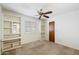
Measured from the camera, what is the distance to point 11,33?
6.29ft

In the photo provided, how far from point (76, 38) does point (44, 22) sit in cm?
90

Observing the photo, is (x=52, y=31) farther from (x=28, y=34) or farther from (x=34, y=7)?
(x=34, y=7)

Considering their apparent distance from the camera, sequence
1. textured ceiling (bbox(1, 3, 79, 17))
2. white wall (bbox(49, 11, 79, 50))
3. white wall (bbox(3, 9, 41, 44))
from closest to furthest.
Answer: textured ceiling (bbox(1, 3, 79, 17)) → white wall (bbox(3, 9, 41, 44)) → white wall (bbox(49, 11, 79, 50))

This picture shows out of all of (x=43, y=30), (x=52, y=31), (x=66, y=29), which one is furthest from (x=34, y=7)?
(x=66, y=29)

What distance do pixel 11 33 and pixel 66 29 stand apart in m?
1.45

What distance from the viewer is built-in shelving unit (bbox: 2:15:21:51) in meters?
1.84

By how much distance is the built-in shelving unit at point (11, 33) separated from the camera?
6.03ft

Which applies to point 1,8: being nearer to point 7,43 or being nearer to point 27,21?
point 27,21

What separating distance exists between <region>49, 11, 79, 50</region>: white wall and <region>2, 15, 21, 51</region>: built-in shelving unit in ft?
2.92

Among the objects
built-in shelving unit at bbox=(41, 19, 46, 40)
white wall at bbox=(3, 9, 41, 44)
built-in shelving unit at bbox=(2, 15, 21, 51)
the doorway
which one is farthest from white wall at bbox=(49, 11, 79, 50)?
built-in shelving unit at bbox=(2, 15, 21, 51)

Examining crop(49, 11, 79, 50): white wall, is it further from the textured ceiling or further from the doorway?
the textured ceiling

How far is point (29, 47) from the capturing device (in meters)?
2.13

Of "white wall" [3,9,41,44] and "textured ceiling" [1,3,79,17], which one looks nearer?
"textured ceiling" [1,3,79,17]
